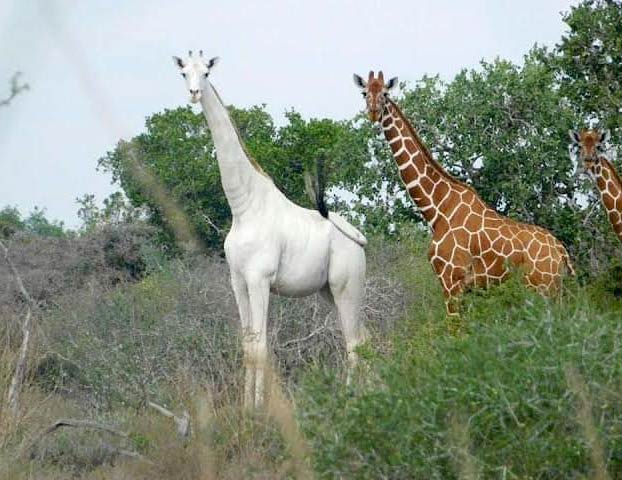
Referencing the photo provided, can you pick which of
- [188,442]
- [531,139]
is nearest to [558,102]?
[531,139]

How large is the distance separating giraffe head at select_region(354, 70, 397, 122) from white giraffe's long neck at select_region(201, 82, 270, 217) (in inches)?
40.2

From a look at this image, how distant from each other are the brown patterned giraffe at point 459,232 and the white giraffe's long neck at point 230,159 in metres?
1.03

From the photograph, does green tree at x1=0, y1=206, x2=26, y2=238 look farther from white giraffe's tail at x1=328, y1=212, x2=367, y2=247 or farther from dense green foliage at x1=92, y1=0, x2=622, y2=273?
white giraffe's tail at x1=328, y1=212, x2=367, y2=247

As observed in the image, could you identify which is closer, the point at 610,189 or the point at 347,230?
the point at 610,189

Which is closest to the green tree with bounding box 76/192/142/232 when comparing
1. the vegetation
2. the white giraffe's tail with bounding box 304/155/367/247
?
the vegetation

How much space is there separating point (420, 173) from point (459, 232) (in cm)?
68

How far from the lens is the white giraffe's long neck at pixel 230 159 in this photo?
12383 mm

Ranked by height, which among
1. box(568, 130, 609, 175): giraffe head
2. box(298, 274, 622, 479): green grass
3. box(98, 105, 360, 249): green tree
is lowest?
box(298, 274, 622, 479): green grass

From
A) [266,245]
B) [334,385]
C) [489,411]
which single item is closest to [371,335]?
[266,245]

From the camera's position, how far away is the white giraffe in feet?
39.8

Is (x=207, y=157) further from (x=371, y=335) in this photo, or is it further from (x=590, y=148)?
(x=590, y=148)

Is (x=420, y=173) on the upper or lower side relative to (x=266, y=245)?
upper

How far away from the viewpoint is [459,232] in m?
11.9

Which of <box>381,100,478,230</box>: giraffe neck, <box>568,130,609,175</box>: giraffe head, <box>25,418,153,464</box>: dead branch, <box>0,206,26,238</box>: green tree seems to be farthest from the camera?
<box>0,206,26,238</box>: green tree
